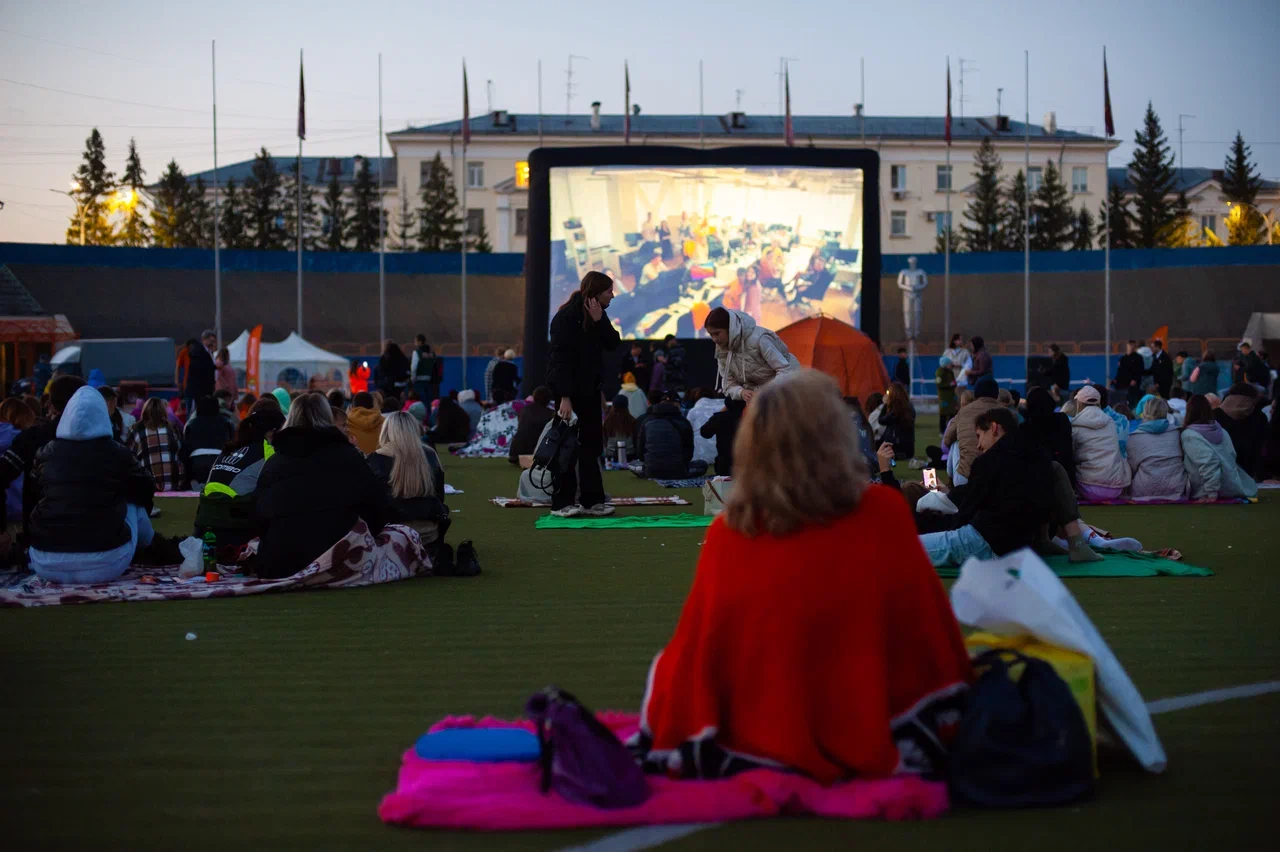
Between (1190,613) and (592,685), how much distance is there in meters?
3.17

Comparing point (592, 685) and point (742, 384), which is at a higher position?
point (742, 384)

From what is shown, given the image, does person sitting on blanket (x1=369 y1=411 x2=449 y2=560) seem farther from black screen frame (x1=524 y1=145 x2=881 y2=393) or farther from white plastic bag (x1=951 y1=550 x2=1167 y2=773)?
black screen frame (x1=524 y1=145 x2=881 y2=393)

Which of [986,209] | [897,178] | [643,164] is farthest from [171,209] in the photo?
[643,164]

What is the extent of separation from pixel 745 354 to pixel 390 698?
569cm

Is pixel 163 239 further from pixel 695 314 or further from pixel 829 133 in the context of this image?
pixel 695 314

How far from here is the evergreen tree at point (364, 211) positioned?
6800 cm

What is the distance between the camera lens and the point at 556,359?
1107cm

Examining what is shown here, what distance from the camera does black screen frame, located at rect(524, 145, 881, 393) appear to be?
26.5m

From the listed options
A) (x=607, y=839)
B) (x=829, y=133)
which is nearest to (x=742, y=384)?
(x=607, y=839)

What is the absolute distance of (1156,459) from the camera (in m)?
13.1

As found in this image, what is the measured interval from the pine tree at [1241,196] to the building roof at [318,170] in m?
43.6

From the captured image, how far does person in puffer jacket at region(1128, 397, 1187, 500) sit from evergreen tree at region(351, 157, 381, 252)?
58563 millimetres

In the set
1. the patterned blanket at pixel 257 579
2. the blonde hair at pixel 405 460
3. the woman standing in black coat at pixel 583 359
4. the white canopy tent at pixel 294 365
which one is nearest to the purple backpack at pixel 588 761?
the patterned blanket at pixel 257 579

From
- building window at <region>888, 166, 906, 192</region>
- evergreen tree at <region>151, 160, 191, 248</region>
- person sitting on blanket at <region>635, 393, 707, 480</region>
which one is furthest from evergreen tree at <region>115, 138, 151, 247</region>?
person sitting on blanket at <region>635, 393, 707, 480</region>
